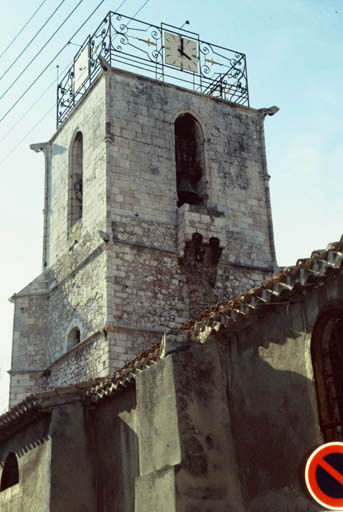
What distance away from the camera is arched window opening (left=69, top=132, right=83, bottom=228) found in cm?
1950

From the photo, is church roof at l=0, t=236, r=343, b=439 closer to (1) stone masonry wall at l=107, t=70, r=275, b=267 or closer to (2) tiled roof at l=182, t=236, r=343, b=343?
(2) tiled roof at l=182, t=236, r=343, b=343

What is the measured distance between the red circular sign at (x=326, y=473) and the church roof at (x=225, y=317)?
2776 millimetres

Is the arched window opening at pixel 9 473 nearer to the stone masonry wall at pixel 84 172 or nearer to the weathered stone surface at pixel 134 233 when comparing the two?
the weathered stone surface at pixel 134 233

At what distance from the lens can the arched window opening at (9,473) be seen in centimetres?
1277

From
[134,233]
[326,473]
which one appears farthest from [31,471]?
[326,473]

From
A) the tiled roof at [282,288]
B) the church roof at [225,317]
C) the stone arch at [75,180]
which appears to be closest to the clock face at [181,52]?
the stone arch at [75,180]

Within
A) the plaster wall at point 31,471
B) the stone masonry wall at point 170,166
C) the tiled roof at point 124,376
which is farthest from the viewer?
the stone masonry wall at point 170,166

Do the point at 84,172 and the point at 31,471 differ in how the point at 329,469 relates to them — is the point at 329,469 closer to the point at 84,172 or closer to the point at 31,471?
the point at 31,471

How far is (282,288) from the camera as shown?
779 cm

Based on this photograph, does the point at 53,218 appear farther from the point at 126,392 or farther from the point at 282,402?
the point at 282,402

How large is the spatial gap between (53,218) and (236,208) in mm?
5122

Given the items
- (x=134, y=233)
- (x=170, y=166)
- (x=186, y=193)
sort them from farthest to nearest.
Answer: (x=186, y=193) → (x=170, y=166) → (x=134, y=233)

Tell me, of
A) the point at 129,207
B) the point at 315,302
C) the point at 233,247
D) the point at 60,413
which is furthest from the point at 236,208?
the point at 315,302

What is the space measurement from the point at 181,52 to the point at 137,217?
19.0 ft
